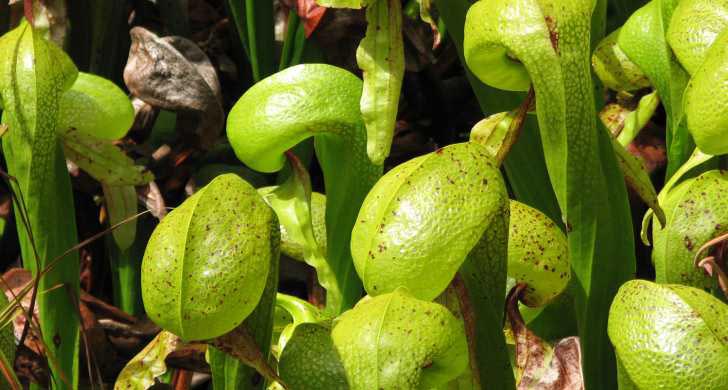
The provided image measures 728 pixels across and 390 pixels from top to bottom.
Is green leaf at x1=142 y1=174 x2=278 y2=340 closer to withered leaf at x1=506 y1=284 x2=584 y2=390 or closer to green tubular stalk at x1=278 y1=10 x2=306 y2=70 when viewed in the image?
withered leaf at x1=506 y1=284 x2=584 y2=390

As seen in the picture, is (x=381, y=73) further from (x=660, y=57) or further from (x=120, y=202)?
(x=120, y=202)

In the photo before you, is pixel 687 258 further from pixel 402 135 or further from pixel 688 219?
pixel 402 135

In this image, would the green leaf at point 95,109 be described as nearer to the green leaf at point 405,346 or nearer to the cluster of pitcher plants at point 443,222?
the cluster of pitcher plants at point 443,222

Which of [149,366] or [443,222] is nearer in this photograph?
[443,222]

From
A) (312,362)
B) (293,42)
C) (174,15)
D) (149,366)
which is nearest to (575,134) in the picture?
(312,362)

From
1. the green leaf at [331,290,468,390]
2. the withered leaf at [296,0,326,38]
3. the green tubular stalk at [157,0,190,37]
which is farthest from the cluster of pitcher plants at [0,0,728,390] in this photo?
the green tubular stalk at [157,0,190,37]

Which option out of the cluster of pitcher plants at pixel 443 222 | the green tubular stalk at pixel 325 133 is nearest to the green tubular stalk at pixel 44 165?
the cluster of pitcher plants at pixel 443 222
